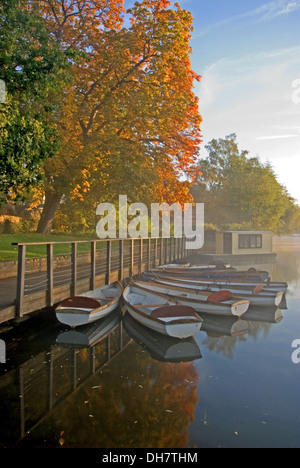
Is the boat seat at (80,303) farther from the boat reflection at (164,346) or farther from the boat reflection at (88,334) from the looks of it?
the boat reflection at (164,346)

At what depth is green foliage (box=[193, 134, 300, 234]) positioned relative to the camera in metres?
59.8

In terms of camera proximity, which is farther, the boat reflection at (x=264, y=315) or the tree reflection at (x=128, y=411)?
the boat reflection at (x=264, y=315)

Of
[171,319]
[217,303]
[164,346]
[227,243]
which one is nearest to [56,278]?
[171,319]

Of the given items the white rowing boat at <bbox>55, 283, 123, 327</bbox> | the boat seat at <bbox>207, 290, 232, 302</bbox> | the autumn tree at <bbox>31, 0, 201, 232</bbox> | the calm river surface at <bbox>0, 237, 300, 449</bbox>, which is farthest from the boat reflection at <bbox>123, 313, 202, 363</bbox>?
the autumn tree at <bbox>31, 0, 201, 232</bbox>

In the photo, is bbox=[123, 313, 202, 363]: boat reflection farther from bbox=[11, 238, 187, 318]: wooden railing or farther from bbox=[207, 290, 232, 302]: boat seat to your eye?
bbox=[207, 290, 232, 302]: boat seat

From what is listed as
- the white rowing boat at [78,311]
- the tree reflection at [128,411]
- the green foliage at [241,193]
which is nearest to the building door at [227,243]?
the green foliage at [241,193]

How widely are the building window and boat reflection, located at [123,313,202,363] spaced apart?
1274 inches

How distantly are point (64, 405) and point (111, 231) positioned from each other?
26.8m

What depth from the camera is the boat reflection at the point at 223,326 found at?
12.2 meters

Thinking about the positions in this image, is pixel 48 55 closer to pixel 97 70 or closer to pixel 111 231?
pixel 97 70

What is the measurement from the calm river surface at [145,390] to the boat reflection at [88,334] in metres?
0.04

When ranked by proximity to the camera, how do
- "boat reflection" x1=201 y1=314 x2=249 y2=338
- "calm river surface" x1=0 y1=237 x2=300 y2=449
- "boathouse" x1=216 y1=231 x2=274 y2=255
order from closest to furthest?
"calm river surface" x1=0 y1=237 x2=300 y2=449
"boat reflection" x1=201 y1=314 x2=249 y2=338
"boathouse" x1=216 y1=231 x2=274 y2=255

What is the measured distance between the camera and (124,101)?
20.0 meters
